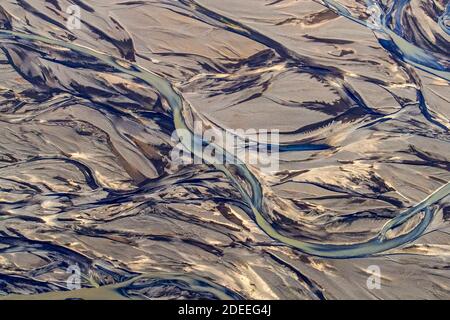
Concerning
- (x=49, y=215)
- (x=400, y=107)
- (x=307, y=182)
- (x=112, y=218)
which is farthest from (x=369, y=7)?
(x=49, y=215)

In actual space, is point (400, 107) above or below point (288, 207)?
above

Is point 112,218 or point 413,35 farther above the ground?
point 413,35

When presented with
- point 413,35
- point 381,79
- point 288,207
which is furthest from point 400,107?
point 288,207

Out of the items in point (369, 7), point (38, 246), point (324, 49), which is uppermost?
point (369, 7)

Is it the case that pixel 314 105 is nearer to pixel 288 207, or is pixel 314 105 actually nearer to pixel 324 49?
pixel 324 49

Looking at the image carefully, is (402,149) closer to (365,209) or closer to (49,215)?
(365,209)

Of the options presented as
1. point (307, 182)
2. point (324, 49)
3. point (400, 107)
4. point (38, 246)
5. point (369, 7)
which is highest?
point (369, 7)
